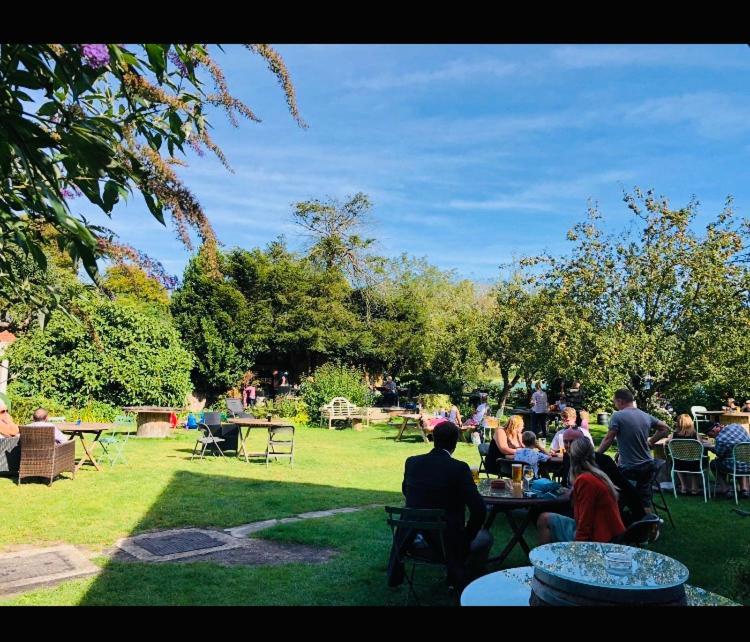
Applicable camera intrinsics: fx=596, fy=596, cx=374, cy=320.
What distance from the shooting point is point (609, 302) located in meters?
14.7

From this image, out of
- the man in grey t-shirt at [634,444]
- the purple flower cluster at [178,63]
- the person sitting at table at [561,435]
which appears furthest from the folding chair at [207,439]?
the purple flower cluster at [178,63]

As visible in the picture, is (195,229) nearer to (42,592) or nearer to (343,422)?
(42,592)

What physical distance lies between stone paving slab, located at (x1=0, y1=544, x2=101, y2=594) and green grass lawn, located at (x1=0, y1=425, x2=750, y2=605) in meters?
0.18

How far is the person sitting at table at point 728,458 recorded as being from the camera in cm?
902

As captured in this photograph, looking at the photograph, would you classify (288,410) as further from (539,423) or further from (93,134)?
(93,134)

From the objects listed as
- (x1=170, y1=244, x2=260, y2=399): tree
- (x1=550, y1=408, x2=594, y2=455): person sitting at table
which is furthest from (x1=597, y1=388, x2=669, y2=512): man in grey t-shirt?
(x1=170, y1=244, x2=260, y2=399): tree

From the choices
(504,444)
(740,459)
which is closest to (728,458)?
(740,459)

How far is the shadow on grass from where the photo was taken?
4.77m

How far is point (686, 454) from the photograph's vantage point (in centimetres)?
920

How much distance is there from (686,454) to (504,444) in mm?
3105

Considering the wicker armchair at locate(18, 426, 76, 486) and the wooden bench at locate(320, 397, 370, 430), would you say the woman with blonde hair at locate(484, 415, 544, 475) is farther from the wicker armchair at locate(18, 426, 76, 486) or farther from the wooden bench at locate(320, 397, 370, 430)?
the wooden bench at locate(320, 397, 370, 430)

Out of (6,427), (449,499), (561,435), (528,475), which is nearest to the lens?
(449,499)
